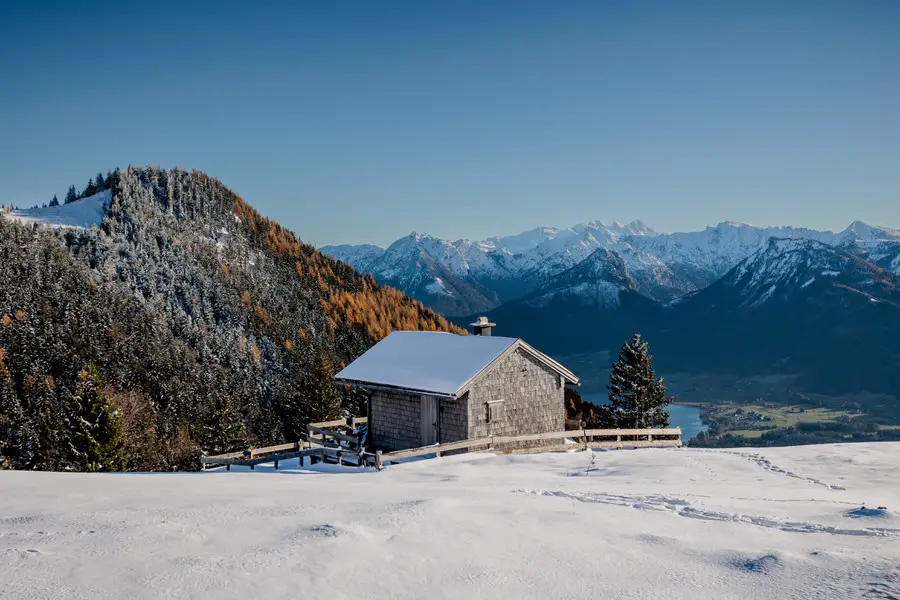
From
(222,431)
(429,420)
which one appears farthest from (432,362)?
(222,431)

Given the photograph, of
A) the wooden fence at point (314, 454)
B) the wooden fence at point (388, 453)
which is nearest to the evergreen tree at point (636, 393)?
the wooden fence at point (388, 453)

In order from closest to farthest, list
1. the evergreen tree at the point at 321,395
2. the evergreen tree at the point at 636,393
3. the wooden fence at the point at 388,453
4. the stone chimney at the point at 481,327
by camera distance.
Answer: the wooden fence at the point at 388,453
the stone chimney at the point at 481,327
the evergreen tree at the point at 636,393
the evergreen tree at the point at 321,395

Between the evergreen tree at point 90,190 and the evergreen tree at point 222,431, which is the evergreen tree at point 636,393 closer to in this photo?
the evergreen tree at point 222,431

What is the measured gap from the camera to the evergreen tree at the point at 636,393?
4512 centimetres

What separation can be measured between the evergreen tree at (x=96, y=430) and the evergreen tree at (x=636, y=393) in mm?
30625

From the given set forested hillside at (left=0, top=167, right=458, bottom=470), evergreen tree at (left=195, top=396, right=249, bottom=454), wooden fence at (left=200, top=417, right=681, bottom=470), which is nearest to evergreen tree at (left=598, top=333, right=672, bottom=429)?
wooden fence at (left=200, top=417, right=681, bottom=470)

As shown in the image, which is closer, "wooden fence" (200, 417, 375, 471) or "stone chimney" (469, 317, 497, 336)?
"wooden fence" (200, 417, 375, 471)

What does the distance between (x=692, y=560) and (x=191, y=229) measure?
157 meters

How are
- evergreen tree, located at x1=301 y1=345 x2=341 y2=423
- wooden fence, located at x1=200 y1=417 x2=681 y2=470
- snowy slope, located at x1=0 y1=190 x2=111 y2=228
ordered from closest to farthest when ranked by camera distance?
wooden fence, located at x1=200 y1=417 x2=681 y2=470 → evergreen tree, located at x1=301 y1=345 x2=341 y2=423 → snowy slope, located at x1=0 y1=190 x2=111 y2=228

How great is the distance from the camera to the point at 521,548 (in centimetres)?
980

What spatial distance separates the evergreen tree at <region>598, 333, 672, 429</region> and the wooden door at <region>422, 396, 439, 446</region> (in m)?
20.4

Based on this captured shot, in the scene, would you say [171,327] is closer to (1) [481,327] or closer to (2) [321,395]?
(2) [321,395]

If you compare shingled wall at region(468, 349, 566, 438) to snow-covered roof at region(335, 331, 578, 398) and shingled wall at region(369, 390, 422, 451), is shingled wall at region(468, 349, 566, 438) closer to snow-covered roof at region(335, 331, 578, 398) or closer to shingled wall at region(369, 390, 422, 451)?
snow-covered roof at region(335, 331, 578, 398)

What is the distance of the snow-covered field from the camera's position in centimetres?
812
